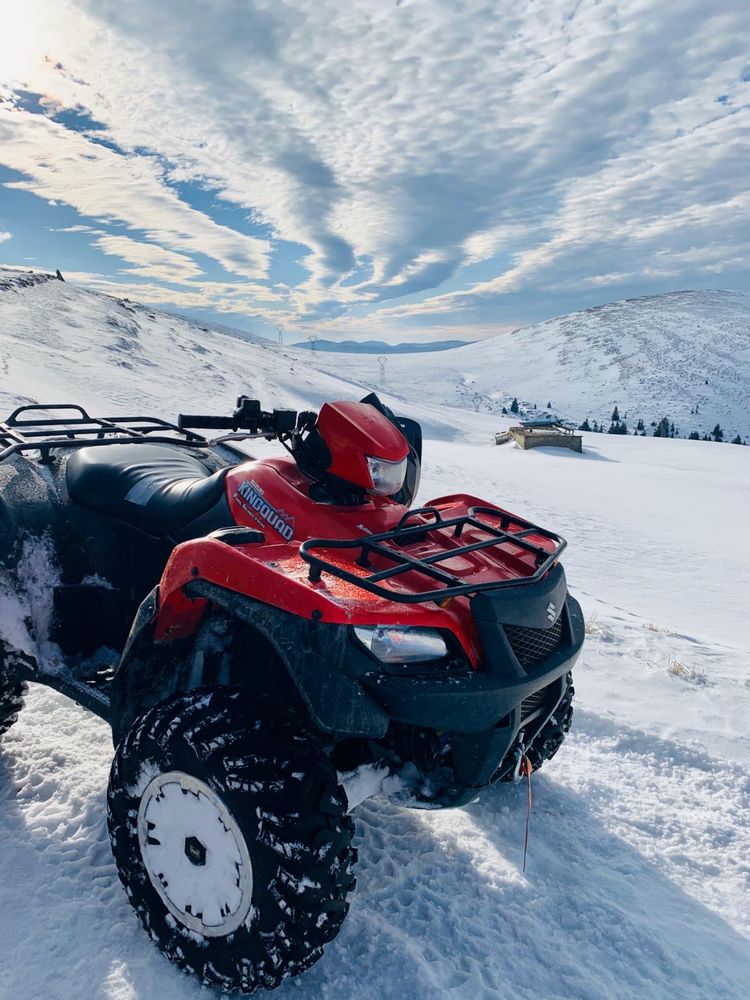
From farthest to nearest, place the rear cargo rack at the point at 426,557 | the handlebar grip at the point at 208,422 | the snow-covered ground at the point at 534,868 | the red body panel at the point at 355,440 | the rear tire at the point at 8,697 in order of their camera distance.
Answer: the handlebar grip at the point at 208,422
the rear tire at the point at 8,697
the red body panel at the point at 355,440
the snow-covered ground at the point at 534,868
the rear cargo rack at the point at 426,557

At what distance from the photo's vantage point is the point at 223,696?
221cm

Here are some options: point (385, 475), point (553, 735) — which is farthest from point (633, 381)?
point (385, 475)

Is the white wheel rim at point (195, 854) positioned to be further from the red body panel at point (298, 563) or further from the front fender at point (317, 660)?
the red body panel at point (298, 563)

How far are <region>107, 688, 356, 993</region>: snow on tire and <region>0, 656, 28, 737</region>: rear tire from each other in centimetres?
132

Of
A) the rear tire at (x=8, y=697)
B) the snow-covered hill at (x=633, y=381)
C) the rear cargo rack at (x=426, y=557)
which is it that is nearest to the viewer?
the rear cargo rack at (x=426, y=557)

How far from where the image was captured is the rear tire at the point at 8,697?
10.8 ft

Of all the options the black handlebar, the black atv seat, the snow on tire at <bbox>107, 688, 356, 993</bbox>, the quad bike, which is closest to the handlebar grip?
Answer: the black handlebar

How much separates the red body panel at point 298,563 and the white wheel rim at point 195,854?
0.60 m

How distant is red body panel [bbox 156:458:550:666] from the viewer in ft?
6.81

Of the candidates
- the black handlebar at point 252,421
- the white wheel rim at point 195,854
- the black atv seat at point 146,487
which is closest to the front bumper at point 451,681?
the white wheel rim at point 195,854

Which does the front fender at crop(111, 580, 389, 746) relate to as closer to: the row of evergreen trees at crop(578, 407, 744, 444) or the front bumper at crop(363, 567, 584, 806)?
the front bumper at crop(363, 567, 584, 806)

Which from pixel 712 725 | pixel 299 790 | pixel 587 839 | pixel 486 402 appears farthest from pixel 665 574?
pixel 486 402

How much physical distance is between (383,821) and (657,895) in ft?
3.77

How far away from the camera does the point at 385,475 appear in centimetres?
282
